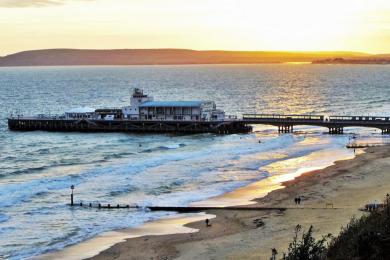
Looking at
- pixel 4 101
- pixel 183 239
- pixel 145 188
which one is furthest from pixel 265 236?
pixel 4 101

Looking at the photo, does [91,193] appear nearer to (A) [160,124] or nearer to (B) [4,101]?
(A) [160,124]

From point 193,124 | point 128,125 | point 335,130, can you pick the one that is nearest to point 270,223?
point 335,130

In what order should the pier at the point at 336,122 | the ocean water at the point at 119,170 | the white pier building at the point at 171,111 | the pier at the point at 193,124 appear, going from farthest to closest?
the white pier building at the point at 171,111 → the pier at the point at 193,124 → the pier at the point at 336,122 → the ocean water at the point at 119,170

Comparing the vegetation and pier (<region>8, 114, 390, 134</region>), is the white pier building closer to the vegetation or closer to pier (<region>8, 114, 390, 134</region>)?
pier (<region>8, 114, 390, 134</region>)

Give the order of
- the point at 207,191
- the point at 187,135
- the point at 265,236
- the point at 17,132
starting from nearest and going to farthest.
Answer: the point at 265,236 → the point at 207,191 → the point at 187,135 → the point at 17,132

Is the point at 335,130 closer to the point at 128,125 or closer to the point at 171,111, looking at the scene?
the point at 171,111

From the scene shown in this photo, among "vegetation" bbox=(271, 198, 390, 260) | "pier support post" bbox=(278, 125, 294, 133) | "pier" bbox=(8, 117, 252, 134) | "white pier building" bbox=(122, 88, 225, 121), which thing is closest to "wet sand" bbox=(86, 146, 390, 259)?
"vegetation" bbox=(271, 198, 390, 260)

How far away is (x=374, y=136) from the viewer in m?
85.2

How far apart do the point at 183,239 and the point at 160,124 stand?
58.5 meters

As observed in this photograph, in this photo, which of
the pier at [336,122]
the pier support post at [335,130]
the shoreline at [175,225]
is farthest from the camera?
the pier support post at [335,130]

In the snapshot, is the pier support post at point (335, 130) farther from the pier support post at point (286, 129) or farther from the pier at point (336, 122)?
the pier support post at point (286, 129)

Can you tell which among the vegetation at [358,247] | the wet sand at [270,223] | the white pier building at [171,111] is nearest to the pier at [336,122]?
the white pier building at [171,111]

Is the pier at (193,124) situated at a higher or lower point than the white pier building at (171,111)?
lower

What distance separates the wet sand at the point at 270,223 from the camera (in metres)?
34.8
